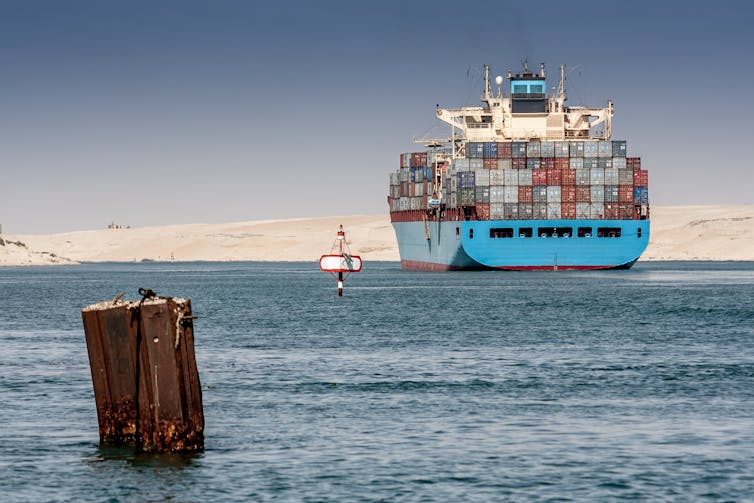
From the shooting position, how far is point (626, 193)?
423ft

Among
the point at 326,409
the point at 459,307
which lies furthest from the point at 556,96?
the point at 326,409

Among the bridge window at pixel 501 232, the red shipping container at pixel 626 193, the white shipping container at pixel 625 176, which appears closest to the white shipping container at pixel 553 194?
the bridge window at pixel 501 232

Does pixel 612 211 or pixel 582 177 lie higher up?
pixel 582 177

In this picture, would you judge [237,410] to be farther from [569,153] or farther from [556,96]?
[556,96]

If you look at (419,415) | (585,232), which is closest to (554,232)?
(585,232)

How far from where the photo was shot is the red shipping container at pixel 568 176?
5074 inches

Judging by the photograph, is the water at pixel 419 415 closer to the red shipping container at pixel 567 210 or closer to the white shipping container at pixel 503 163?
the red shipping container at pixel 567 210

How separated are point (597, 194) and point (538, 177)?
6138 millimetres

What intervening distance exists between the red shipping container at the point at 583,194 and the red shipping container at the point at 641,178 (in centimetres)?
589

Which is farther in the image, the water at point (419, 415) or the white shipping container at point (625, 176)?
the white shipping container at point (625, 176)

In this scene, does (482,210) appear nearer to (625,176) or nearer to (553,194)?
(553,194)

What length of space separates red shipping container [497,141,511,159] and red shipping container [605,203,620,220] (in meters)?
11.7

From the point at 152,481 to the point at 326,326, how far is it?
1345 inches

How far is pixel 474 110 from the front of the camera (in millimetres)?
145250
